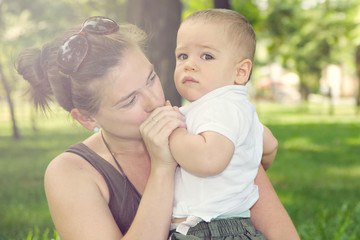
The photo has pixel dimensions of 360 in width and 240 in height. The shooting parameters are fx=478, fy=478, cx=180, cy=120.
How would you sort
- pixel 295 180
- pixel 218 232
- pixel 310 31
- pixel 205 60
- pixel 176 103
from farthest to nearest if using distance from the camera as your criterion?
pixel 310 31 < pixel 295 180 < pixel 176 103 < pixel 205 60 < pixel 218 232

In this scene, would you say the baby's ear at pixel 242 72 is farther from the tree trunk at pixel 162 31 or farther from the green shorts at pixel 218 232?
the tree trunk at pixel 162 31

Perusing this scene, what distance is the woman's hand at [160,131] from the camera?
1.70 metres

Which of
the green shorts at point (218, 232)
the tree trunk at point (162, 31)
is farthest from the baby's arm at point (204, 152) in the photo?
the tree trunk at point (162, 31)

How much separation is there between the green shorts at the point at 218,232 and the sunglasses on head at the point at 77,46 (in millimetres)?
729

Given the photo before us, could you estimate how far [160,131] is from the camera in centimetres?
172

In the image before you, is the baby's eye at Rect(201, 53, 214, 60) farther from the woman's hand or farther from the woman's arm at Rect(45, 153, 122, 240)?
the woman's arm at Rect(45, 153, 122, 240)

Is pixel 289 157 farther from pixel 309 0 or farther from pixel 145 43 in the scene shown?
pixel 309 0

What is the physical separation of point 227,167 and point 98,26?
0.74 meters

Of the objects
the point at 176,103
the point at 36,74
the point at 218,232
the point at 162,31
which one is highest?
the point at 36,74

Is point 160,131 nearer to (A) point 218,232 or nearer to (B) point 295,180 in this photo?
(A) point 218,232

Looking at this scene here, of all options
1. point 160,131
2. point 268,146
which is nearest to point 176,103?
point 268,146

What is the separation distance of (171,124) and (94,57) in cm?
39

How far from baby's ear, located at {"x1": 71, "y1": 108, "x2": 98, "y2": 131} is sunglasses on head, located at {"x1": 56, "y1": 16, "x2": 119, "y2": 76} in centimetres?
19

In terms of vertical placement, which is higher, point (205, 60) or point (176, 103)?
point (205, 60)
